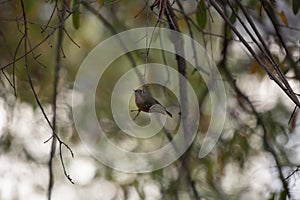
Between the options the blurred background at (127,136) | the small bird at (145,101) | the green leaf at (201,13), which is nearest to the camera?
the small bird at (145,101)

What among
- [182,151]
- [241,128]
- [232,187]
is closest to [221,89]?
[182,151]


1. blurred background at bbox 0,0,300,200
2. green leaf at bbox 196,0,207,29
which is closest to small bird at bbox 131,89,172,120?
green leaf at bbox 196,0,207,29

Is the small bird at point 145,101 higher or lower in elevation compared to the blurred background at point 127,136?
lower

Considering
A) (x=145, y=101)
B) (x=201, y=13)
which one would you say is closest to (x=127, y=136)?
(x=201, y=13)

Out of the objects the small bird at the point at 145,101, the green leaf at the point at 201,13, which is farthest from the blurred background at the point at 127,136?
the small bird at the point at 145,101

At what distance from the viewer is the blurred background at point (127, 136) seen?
5.53 ft

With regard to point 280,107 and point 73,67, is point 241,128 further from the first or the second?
point 73,67

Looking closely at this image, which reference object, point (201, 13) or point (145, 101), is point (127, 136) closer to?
point (201, 13)

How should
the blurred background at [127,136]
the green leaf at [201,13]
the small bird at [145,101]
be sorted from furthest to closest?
the blurred background at [127,136] → the green leaf at [201,13] → the small bird at [145,101]

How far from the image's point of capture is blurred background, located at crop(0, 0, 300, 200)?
1686mm

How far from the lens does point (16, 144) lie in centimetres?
195

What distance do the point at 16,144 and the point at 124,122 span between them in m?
0.65

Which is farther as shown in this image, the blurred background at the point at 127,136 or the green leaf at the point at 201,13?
the blurred background at the point at 127,136

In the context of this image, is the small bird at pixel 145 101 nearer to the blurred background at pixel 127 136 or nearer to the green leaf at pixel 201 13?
the green leaf at pixel 201 13
